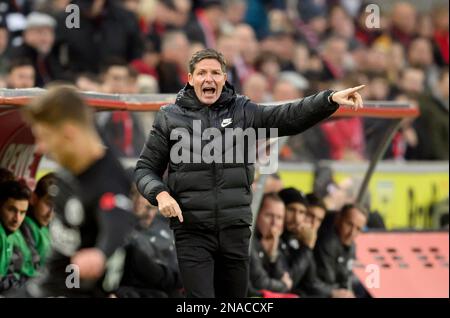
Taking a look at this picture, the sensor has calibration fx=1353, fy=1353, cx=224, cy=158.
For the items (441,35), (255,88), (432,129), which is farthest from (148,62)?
(441,35)

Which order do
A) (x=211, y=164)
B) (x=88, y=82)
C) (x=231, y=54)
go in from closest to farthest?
(x=211, y=164) → (x=88, y=82) → (x=231, y=54)

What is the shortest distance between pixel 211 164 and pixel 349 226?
4.27 metres

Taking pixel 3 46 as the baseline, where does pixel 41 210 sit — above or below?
below

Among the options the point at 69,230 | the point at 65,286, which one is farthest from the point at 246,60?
the point at 69,230

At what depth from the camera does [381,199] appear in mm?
13812

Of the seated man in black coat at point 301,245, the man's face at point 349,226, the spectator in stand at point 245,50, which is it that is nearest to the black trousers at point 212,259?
the seated man in black coat at point 301,245

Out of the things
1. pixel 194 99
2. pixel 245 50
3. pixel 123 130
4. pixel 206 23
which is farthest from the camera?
pixel 206 23

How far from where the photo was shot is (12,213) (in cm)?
1048

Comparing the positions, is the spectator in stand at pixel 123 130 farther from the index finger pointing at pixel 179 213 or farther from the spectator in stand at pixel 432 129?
the index finger pointing at pixel 179 213

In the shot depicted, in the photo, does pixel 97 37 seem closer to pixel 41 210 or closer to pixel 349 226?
pixel 349 226

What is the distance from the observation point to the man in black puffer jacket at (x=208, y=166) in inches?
330

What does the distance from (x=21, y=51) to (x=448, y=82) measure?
6.20 meters

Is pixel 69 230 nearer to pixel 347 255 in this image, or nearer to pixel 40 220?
pixel 40 220

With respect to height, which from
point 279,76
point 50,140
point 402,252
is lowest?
point 402,252
